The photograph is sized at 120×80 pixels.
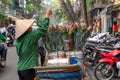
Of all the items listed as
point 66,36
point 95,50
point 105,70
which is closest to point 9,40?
point 95,50

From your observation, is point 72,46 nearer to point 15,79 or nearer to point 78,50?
point 78,50

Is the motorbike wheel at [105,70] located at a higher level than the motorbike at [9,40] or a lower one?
higher

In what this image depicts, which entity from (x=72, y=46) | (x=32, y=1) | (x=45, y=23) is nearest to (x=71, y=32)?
(x=72, y=46)

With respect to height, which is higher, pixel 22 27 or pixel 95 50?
pixel 22 27

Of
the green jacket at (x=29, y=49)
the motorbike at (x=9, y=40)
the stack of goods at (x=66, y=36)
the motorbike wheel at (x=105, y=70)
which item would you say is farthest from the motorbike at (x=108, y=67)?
the motorbike at (x=9, y=40)

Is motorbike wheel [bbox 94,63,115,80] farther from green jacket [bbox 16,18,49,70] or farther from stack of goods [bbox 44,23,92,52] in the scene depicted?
green jacket [bbox 16,18,49,70]

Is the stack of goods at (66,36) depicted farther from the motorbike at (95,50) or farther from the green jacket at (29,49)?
the motorbike at (95,50)

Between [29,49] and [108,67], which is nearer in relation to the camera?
[29,49]

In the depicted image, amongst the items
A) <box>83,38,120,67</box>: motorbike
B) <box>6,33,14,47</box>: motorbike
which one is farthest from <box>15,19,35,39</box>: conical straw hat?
<box>6,33,14,47</box>: motorbike

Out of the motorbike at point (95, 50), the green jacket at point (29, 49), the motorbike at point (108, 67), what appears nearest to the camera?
the green jacket at point (29, 49)

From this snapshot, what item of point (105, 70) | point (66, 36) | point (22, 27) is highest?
point (22, 27)

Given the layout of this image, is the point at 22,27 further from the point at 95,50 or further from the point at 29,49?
the point at 95,50

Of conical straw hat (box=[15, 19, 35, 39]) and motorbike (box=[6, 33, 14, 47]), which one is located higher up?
conical straw hat (box=[15, 19, 35, 39])

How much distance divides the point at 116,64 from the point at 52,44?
2.24m
